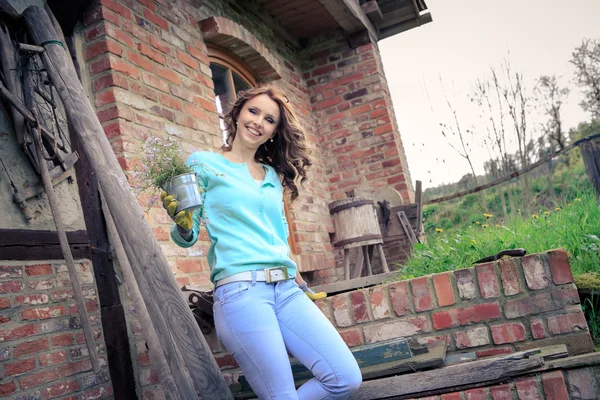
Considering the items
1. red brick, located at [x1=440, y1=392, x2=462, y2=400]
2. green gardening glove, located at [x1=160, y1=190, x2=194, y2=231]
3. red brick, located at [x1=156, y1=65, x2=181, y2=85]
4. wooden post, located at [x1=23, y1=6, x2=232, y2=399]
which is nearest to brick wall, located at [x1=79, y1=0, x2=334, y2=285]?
red brick, located at [x1=156, y1=65, x2=181, y2=85]

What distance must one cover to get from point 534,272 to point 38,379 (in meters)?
2.32

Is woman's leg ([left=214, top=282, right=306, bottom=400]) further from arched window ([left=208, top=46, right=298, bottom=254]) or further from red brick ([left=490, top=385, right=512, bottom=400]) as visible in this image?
arched window ([left=208, top=46, right=298, bottom=254])

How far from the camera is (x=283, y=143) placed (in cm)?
241

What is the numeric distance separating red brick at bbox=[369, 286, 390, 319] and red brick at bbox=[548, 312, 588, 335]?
0.74 m

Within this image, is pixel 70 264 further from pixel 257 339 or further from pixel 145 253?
pixel 257 339

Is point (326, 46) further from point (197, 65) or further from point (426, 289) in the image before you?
point (426, 289)

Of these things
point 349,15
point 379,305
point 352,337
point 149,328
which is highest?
point 349,15

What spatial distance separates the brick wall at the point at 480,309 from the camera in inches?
95.3

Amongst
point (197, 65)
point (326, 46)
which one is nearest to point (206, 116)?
point (197, 65)

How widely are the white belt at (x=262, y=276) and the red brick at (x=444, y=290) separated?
0.96 metres

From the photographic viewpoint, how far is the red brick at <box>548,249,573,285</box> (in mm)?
2420

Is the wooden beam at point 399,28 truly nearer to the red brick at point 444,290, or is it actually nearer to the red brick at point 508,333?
the red brick at point 444,290

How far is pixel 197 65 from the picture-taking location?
13.0 feet

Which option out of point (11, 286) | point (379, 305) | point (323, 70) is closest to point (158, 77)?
point (11, 286)
